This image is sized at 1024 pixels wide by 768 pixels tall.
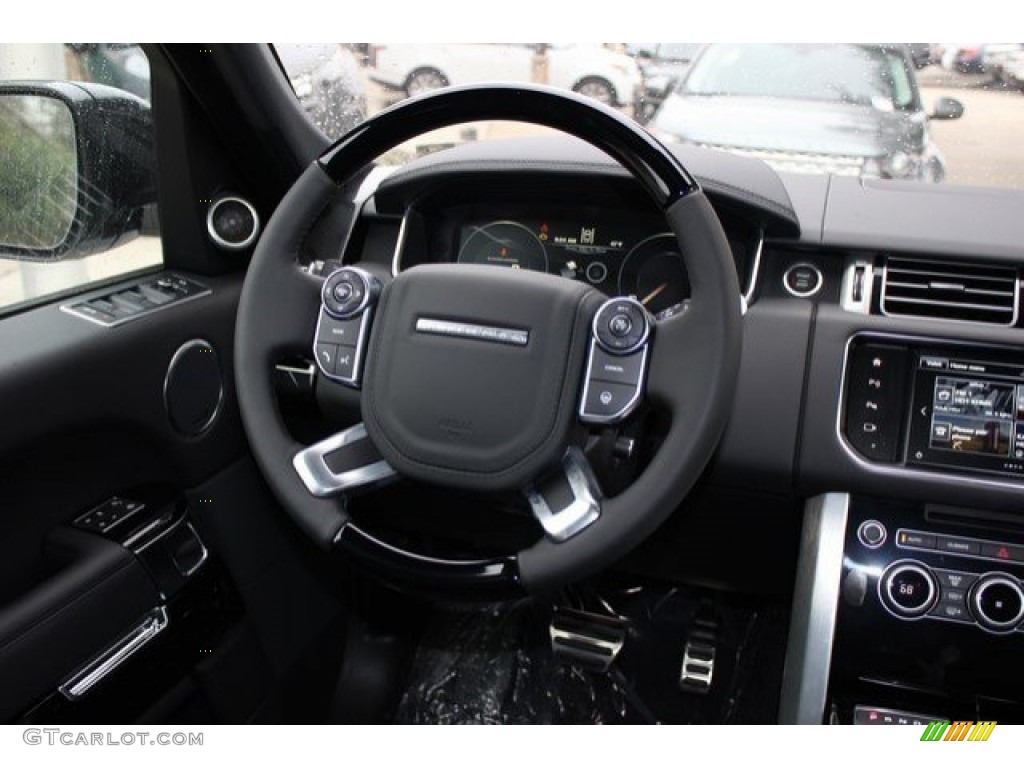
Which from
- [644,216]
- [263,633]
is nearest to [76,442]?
[263,633]

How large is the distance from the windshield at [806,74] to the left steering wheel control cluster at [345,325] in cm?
78

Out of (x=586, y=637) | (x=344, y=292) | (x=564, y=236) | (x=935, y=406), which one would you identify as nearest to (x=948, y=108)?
(x=935, y=406)

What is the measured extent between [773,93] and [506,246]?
0.58 m

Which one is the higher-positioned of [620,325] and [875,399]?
[620,325]

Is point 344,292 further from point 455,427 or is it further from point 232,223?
point 232,223

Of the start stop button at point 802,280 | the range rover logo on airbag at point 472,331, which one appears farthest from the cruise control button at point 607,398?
the start stop button at point 802,280

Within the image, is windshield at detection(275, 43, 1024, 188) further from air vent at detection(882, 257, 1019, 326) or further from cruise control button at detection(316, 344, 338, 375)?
cruise control button at detection(316, 344, 338, 375)

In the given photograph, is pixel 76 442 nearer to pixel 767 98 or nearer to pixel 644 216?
pixel 644 216

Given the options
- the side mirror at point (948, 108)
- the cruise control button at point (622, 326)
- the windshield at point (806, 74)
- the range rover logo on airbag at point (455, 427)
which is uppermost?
the windshield at point (806, 74)

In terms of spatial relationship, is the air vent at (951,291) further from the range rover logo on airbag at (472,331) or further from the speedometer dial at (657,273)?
the range rover logo on airbag at (472,331)

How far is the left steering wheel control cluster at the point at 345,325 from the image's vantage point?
1300mm

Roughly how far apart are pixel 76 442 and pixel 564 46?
99 cm

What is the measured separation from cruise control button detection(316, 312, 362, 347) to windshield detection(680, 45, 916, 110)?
2.67ft

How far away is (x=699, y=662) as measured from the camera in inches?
83.2
